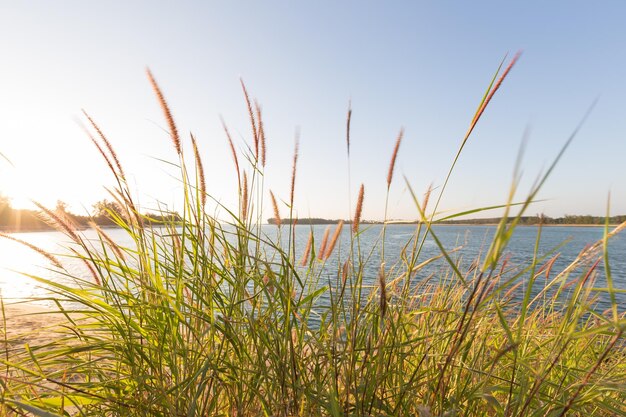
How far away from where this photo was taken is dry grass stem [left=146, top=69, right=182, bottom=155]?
1473 millimetres

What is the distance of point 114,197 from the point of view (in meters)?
1.48

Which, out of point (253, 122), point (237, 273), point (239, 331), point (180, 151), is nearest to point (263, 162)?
point (253, 122)

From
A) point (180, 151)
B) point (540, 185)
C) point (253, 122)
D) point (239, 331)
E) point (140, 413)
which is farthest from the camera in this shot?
point (253, 122)

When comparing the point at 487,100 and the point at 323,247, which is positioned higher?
the point at 487,100

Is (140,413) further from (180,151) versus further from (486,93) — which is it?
(486,93)

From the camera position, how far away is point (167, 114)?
4.83ft

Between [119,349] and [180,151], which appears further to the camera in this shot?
[180,151]

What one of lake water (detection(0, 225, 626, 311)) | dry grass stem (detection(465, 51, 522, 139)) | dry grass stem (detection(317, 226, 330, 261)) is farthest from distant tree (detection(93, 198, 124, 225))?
dry grass stem (detection(465, 51, 522, 139))

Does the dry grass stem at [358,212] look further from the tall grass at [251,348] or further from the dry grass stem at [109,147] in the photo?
the dry grass stem at [109,147]

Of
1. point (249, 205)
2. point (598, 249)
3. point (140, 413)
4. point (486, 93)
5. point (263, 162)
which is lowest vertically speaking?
point (140, 413)

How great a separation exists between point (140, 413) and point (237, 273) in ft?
2.02

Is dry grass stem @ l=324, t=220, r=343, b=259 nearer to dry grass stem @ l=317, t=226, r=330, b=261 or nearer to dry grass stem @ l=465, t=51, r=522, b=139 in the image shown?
dry grass stem @ l=317, t=226, r=330, b=261

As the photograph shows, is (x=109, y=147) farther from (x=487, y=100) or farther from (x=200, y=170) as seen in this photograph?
(x=487, y=100)

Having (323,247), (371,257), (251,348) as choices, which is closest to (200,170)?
(323,247)
